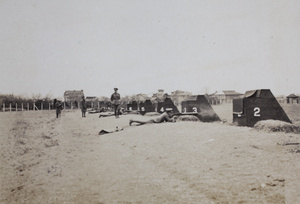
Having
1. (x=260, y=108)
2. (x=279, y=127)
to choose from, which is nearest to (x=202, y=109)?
(x=260, y=108)

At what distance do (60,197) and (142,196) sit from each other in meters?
1.30

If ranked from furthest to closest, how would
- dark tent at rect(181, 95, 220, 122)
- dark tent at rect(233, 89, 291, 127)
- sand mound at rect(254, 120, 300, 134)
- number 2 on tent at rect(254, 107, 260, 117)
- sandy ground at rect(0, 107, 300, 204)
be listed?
dark tent at rect(181, 95, 220, 122) < number 2 on tent at rect(254, 107, 260, 117) < dark tent at rect(233, 89, 291, 127) < sand mound at rect(254, 120, 300, 134) < sandy ground at rect(0, 107, 300, 204)

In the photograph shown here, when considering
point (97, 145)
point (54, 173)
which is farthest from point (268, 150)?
point (97, 145)

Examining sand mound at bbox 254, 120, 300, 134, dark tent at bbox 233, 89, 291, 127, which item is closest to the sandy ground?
sand mound at bbox 254, 120, 300, 134

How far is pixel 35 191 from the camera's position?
3820 mm

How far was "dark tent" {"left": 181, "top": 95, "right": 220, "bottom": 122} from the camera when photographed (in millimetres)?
13716

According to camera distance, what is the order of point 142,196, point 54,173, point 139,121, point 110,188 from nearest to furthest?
point 142,196, point 110,188, point 54,173, point 139,121

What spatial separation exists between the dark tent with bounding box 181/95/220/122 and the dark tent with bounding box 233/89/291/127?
3.46 meters

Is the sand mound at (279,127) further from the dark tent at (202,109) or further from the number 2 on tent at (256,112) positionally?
the dark tent at (202,109)

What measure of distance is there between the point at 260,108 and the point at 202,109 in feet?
15.3

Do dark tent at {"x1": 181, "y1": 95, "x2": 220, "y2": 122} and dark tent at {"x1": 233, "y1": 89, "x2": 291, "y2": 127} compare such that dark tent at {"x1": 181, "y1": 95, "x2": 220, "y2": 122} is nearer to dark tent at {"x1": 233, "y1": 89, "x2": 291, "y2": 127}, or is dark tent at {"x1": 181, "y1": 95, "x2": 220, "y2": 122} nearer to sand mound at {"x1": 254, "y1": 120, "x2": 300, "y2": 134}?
dark tent at {"x1": 233, "y1": 89, "x2": 291, "y2": 127}

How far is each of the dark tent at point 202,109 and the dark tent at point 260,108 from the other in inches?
136

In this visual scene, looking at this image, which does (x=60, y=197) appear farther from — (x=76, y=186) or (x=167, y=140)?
(x=167, y=140)

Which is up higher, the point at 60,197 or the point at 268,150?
the point at 268,150
